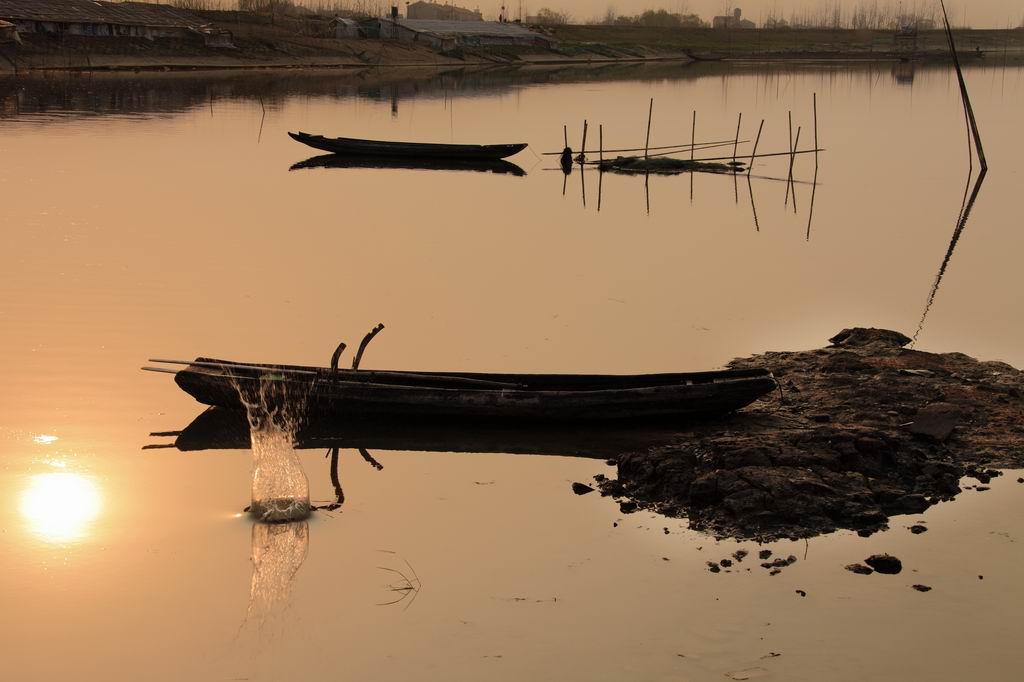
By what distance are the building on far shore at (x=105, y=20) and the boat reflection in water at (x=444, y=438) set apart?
55.4 meters

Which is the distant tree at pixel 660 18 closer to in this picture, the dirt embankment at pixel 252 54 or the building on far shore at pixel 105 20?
the dirt embankment at pixel 252 54

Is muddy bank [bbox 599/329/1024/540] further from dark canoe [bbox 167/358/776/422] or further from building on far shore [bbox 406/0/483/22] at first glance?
building on far shore [bbox 406/0/483/22]

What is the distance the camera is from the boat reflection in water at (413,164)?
31.8 m

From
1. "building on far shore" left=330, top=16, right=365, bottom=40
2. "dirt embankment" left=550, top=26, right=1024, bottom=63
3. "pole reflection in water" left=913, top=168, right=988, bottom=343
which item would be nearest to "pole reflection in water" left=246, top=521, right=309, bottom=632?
"pole reflection in water" left=913, top=168, right=988, bottom=343

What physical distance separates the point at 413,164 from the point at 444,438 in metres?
22.9

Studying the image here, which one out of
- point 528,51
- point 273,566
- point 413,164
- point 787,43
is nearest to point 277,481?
point 273,566

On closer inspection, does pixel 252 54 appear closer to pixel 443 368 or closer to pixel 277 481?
pixel 443 368

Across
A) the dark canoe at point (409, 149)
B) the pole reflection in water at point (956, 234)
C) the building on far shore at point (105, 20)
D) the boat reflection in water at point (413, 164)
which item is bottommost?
the pole reflection in water at point (956, 234)

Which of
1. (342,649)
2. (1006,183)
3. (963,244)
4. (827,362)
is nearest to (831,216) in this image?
(963,244)

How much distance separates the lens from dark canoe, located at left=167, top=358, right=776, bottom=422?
32.5 ft

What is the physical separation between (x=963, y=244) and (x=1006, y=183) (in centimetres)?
936

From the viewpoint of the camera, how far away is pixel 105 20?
64562 mm

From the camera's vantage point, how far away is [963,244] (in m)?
21.4

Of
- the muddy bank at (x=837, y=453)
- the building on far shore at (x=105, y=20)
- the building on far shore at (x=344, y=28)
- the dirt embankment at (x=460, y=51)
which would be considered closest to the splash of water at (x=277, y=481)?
the muddy bank at (x=837, y=453)
